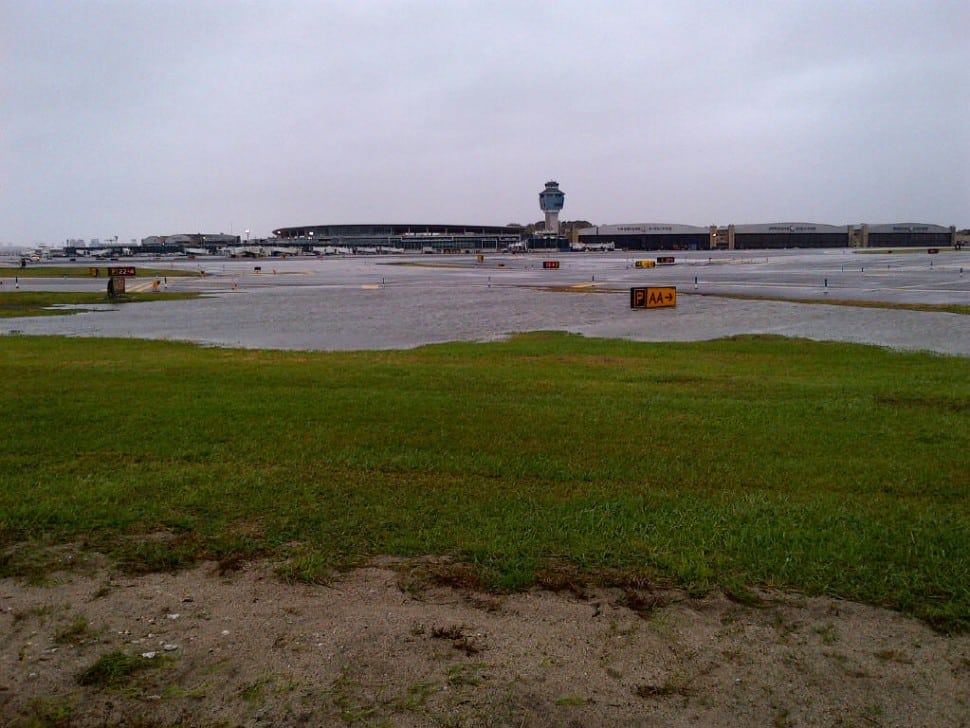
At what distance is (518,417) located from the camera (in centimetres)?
1070

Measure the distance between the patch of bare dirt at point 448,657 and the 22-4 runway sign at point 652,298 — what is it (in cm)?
2968

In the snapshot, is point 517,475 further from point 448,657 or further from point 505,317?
point 505,317

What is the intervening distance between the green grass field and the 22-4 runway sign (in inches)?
784

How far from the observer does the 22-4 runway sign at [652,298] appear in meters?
34.4

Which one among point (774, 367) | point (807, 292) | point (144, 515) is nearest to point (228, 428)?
point (144, 515)

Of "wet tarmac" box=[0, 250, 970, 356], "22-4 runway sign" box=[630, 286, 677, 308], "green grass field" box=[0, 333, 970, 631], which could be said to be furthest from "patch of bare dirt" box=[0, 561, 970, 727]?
"22-4 runway sign" box=[630, 286, 677, 308]

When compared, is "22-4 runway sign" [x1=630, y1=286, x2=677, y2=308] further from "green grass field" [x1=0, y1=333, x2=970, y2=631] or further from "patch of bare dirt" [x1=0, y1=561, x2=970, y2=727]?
"patch of bare dirt" [x1=0, y1=561, x2=970, y2=727]

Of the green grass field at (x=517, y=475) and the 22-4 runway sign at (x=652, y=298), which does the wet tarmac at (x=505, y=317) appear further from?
the green grass field at (x=517, y=475)

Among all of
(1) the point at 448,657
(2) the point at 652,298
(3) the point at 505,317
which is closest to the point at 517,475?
(1) the point at 448,657

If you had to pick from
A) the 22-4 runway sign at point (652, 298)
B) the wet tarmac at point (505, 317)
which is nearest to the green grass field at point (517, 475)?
the wet tarmac at point (505, 317)

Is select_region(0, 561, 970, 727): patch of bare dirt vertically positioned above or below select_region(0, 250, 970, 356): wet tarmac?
below

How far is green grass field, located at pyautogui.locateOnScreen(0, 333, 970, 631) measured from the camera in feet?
19.6

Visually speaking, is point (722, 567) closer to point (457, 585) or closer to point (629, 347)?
point (457, 585)

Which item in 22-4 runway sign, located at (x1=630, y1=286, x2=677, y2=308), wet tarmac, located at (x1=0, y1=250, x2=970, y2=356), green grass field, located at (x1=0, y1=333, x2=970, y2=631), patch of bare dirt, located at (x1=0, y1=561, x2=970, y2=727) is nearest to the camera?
patch of bare dirt, located at (x1=0, y1=561, x2=970, y2=727)
